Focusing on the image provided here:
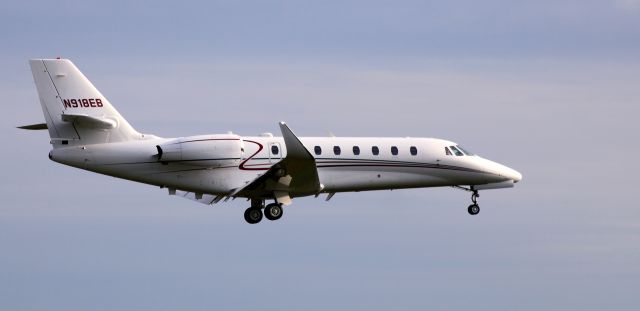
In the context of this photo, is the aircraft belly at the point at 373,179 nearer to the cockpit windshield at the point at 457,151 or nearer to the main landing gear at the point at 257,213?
the cockpit windshield at the point at 457,151

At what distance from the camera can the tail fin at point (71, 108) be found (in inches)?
1678

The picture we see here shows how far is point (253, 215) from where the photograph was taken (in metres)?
45.4

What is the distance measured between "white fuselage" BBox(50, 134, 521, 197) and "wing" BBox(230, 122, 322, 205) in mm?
338

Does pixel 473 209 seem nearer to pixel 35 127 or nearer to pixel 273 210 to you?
pixel 273 210

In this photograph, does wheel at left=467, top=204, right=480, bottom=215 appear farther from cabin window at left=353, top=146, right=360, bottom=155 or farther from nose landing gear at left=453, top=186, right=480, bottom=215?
cabin window at left=353, top=146, right=360, bottom=155

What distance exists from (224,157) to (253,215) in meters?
2.38

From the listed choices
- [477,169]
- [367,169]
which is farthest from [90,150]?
[477,169]

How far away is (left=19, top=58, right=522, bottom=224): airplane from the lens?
42.8 m

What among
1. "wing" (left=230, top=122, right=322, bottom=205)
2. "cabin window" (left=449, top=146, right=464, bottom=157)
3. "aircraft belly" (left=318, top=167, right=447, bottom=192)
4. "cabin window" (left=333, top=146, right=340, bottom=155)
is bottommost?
"wing" (left=230, top=122, right=322, bottom=205)

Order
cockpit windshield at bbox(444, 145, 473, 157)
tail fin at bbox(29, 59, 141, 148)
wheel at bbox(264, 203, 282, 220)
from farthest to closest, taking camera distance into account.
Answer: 1. cockpit windshield at bbox(444, 145, 473, 157)
2. wheel at bbox(264, 203, 282, 220)
3. tail fin at bbox(29, 59, 141, 148)

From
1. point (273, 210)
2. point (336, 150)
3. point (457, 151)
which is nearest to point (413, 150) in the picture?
point (457, 151)

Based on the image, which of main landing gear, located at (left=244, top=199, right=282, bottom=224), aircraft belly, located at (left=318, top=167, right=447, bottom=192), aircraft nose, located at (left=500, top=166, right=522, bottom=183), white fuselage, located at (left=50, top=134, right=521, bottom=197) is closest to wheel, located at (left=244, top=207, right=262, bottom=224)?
main landing gear, located at (left=244, top=199, right=282, bottom=224)

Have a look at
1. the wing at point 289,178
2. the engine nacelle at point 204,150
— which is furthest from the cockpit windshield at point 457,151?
the engine nacelle at point 204,150

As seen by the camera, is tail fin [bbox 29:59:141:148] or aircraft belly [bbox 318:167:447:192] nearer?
tail fin [bbox 29:59:141:148]
